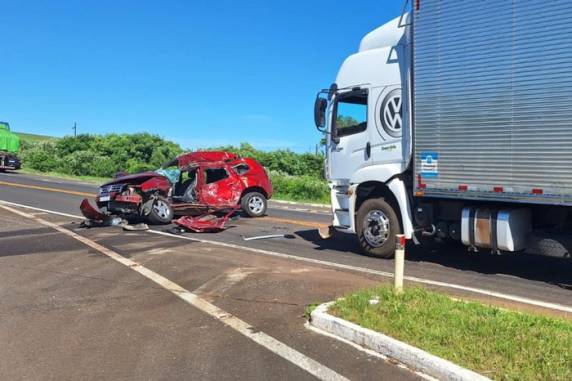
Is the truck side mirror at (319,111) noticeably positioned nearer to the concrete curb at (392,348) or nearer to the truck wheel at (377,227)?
the truck wheel at (377,227)

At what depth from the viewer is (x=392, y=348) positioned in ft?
15.0

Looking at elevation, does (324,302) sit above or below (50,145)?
below

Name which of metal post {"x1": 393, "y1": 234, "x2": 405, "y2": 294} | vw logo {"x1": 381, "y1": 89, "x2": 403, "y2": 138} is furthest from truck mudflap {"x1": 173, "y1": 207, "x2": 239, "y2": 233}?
metal post {"x1": 393, "y1": 234, "x2": 405, "y2": 294}

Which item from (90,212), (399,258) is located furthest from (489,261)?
(90,212)

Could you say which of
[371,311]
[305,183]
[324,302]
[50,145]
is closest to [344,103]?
[324,302]

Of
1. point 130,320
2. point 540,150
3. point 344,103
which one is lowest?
point 130,320

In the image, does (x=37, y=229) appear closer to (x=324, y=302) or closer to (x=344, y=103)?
(x=344, y=103)

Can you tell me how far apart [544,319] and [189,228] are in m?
8.93

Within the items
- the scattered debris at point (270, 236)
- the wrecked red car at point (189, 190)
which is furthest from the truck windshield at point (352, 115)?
the wrecked red car at point (189, 190)

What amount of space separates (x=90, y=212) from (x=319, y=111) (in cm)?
668

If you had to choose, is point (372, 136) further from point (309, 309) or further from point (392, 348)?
point (392, 348)

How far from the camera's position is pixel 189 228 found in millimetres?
12641

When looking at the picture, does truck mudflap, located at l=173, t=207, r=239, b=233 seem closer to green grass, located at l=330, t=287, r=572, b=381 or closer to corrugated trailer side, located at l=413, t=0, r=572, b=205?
corrugated trailer side, located at l=413, t=0, r=572, b=205

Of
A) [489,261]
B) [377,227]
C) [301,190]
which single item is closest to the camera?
[489,261]
